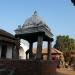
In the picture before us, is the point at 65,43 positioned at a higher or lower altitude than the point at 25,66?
higher

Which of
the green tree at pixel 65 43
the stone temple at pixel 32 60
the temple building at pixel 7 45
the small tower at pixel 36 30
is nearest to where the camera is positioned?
the stone temple at pixel 32 60

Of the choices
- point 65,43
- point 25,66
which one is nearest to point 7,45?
point 25,66

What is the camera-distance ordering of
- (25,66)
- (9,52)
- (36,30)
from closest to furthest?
1. (25,66)
2. (36,30)
3. (9,52)

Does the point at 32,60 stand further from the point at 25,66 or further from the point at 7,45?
the point at 7,45

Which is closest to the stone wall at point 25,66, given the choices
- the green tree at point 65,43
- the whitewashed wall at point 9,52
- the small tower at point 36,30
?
the small tower at point 36,30

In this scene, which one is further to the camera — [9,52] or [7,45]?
[9,52]

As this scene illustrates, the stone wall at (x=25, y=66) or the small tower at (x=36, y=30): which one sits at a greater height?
the small tower at (x=36, y=30)

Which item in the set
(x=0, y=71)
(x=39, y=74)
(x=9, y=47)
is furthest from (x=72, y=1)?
(x=9, y=47)

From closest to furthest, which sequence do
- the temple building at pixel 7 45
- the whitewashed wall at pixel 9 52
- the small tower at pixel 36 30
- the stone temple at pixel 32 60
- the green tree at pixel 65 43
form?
the stone temple at pixel 32 60 < the small tower at pixel 36 30 < the temple building at pixel 7 45 < the whitewashed wall at pixel 9 52 < the green tree at pixel 65 43

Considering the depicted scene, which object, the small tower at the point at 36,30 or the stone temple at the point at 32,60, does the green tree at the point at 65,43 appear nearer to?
the stone temple at the point at 32,60

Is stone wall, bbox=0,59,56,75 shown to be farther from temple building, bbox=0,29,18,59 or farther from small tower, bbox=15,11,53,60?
temple building, bbox=0,29,18,59

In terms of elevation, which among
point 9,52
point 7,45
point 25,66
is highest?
point 7,45

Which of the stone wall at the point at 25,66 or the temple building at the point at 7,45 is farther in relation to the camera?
the temple building at the point at 7,45

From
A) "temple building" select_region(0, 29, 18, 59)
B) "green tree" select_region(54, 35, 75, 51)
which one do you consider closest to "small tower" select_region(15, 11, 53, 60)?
"temple building" select_region(0, 29, 18, 59)
